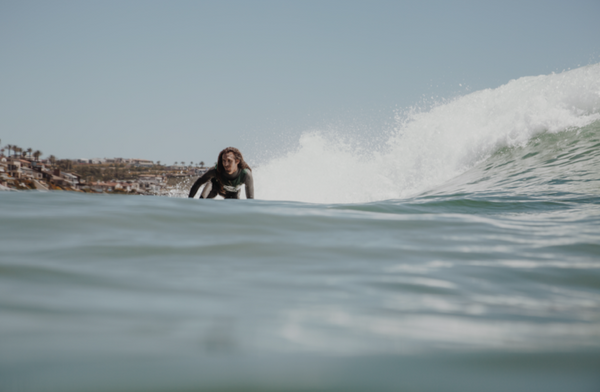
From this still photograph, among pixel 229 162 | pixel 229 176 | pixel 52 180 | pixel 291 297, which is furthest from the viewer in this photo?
pixel 52 180

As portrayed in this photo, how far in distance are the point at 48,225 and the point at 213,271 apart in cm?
146

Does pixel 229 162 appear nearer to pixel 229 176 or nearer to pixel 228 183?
pixel 229 176

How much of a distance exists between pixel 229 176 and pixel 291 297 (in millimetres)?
5120

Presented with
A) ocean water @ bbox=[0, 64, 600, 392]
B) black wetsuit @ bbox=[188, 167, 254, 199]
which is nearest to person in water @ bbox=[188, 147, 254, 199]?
black wetsuit @ bbox=[188, 167, 254, 199]

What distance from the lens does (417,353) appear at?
0.96m

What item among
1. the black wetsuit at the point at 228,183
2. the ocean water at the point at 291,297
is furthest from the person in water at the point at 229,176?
the ocean water at the point at 291,297

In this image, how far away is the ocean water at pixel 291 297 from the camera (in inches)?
33.2

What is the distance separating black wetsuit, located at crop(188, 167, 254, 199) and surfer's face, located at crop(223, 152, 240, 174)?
3.9 inches

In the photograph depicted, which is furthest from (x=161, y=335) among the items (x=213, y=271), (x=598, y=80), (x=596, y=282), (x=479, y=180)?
(x=598, y=80)

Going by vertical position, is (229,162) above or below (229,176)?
above

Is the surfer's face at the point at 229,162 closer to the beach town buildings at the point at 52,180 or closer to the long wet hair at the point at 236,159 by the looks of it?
the long wet hair at the point at 236,159

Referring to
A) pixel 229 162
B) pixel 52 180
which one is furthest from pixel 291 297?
pixel 52 180

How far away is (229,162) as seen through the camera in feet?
20.6

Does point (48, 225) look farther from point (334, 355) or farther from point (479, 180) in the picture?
point (479, 180)
